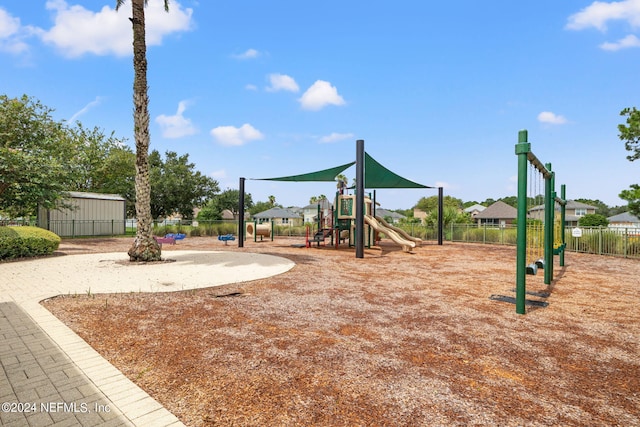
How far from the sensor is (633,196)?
15758 millimetres

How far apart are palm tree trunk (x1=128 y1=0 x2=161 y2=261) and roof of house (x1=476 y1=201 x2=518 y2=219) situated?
53952 millimetres

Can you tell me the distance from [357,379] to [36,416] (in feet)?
7.80

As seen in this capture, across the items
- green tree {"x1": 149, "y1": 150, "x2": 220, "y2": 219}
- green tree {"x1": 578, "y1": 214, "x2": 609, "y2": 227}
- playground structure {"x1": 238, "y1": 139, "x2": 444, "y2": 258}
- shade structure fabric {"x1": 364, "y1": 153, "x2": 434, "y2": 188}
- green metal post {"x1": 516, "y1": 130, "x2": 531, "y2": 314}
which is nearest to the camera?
green metal post {"x1": 516, "y1": 130, "x2": 531, "y2": 314}

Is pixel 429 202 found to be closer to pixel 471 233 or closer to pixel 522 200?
pixel 471 233

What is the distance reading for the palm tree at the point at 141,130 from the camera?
9.70m

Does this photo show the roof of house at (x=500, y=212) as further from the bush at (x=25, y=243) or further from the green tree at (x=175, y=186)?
the bush at (x=25, y=243)

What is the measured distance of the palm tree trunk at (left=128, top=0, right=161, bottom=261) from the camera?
9703mm

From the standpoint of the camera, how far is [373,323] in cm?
447

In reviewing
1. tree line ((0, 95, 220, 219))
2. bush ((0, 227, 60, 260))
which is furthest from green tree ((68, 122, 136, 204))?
bush ((0, 227, 60, 260))

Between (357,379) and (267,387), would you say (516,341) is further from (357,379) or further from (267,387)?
(267,387)

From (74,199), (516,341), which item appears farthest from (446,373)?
(74,199)

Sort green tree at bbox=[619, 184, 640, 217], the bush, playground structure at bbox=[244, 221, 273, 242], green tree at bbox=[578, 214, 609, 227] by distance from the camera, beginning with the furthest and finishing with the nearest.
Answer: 1. green tree at bbox=[578, 214, 609, 227]
2. playground structure at bbox=[244, 221, 273, 242]
3. green tree at bbox=[619, 184, 640, 217]
4. the bush

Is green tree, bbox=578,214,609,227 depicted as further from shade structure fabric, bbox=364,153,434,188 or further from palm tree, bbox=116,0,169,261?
palm tree, bbox=116,0,169,261

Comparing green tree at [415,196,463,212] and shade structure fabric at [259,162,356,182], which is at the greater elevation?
green tree at [415,196,463,212]
